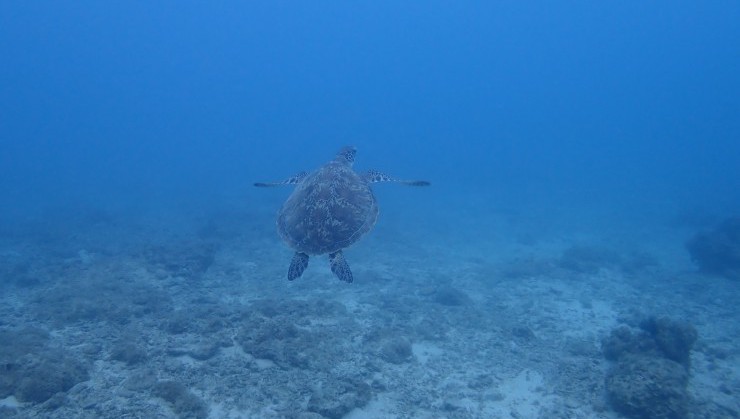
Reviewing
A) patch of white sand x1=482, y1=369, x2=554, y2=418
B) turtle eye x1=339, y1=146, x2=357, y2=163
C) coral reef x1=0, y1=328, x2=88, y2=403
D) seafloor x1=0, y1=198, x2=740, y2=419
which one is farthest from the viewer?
turtle eye x1=339, y1=146, x2=357, y2=163

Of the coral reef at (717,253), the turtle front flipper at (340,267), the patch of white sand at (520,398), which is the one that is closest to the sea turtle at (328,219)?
the turtle front flipper at (340,267)

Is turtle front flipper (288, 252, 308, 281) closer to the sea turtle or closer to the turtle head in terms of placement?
the sea turtle

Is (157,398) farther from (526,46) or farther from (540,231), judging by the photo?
(526,46)

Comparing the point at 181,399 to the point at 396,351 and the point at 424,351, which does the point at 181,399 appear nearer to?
the point at 396,351

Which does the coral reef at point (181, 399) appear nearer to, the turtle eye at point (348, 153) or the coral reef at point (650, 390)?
the turtle eye at point (348, 153)

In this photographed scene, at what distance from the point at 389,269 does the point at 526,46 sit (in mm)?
217248

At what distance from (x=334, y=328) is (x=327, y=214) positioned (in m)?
4.42

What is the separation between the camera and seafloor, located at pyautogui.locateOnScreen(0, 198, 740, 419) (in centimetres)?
734

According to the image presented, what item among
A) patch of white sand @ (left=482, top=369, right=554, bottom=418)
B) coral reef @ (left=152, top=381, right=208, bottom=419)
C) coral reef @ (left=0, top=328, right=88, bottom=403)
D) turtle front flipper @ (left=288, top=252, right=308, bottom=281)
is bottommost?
patch of white sand @ (left=482, top=369, right=554, bottom=418)

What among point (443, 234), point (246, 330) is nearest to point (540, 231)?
point (443, 234)

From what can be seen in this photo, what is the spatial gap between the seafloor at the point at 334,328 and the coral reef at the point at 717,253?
2.37 feet

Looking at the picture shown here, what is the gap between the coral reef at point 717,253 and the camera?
53.9ft

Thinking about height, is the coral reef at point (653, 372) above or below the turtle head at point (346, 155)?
below

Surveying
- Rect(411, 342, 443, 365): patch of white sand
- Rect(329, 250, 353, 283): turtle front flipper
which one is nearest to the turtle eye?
Rect(329, 250, 353, 283): turtle front flipper
